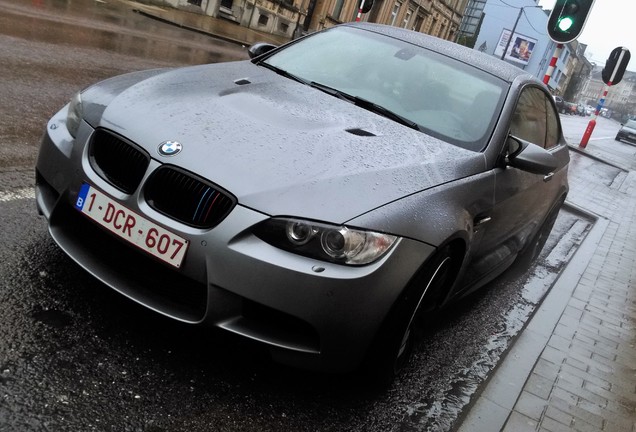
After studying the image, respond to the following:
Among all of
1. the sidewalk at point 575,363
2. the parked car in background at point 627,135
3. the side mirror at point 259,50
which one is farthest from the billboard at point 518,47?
the side mirror at point 259,50

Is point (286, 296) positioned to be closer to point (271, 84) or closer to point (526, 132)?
point (271, 84)

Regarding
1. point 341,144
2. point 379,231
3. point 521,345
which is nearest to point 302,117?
point 341,144

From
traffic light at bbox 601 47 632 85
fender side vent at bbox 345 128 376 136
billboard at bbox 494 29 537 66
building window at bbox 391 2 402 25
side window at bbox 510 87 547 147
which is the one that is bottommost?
fender side vent at bbox 345 128 376 136

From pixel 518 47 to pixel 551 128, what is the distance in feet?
247

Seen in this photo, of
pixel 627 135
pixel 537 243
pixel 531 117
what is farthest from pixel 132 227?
pixel 627 135

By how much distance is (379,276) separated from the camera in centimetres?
236

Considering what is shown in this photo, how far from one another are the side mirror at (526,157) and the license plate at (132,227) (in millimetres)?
1972

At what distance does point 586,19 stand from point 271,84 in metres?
7.69

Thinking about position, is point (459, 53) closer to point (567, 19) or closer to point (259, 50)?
point (259, 50)

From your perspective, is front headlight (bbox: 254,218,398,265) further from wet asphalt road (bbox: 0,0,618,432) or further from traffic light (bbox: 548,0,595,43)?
traffic light (bbox: 548,0,595,43)

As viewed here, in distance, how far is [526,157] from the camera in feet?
11.1

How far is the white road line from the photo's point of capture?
12.0 ft

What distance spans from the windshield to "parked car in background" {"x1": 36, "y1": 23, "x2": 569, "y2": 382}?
0.07 ft

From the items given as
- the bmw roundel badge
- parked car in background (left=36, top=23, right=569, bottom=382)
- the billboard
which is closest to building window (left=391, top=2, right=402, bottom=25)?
the billboard
